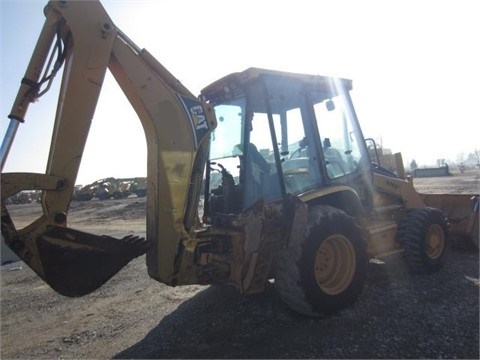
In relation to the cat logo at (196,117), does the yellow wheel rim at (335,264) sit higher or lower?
lower

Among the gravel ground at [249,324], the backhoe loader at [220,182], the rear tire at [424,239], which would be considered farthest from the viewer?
the rear tire at [424,239]

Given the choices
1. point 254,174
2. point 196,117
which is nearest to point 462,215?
point 254,174

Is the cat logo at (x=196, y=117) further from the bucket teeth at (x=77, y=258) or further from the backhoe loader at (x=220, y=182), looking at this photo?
the bucket teeth at (x=77, y=258)

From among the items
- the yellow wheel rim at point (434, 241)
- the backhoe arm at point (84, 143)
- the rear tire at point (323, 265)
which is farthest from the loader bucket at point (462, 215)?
the backhoe arm at point (84, 143)

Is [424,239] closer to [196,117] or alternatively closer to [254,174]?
[254,174]

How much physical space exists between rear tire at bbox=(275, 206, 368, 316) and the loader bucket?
3196 mm

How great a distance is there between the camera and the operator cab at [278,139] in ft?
14.7

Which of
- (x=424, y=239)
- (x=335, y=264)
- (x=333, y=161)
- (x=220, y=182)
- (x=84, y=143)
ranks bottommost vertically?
(x=335, y=264)

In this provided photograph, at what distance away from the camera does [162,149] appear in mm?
3801

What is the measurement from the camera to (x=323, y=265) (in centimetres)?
441

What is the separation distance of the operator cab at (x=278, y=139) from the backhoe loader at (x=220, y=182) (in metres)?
0.02

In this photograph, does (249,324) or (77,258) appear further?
(249,324)

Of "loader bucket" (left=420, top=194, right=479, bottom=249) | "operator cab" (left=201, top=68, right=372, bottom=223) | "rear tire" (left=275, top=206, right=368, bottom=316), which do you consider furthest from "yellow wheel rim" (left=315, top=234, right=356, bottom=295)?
"loader bucket" (left=420, top=194, right=479, bottom=249)

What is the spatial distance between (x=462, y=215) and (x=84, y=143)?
255 inches
